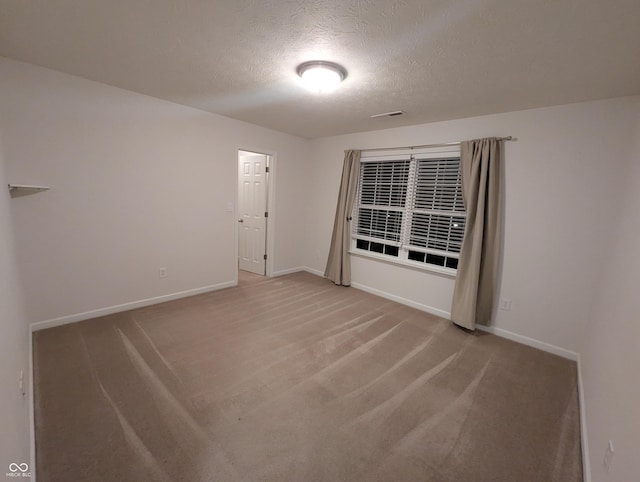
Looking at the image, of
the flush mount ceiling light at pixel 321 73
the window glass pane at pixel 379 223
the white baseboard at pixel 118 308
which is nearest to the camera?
the flush mount ceiling light at pixel 321 73

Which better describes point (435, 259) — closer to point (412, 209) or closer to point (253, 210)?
point (412, 209)

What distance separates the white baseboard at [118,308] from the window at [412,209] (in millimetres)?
2377

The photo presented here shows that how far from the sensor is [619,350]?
147 cm

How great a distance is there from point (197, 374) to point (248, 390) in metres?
0.46

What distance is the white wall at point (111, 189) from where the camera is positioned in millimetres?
2414

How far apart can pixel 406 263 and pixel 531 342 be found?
1.58m

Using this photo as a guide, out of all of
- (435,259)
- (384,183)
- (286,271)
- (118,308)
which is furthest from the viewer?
(286,271)

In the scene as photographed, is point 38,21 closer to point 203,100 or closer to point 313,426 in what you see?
point 203,100

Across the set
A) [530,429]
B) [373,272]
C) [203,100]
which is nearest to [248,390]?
[530,429]

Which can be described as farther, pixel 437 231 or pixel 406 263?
pixel 406 263

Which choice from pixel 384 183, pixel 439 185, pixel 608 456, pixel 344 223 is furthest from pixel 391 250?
pixel 608 456

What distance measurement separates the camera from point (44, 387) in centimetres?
189

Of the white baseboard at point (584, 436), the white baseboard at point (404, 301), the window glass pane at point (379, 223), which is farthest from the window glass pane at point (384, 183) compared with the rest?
the white baseboard at point (584, 436)

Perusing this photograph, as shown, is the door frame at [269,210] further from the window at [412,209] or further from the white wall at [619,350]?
the white wall at [619,350]
